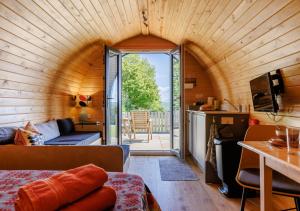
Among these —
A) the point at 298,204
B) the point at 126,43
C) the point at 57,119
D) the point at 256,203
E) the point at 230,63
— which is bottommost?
the point at 256,203

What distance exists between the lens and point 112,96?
4730 mm

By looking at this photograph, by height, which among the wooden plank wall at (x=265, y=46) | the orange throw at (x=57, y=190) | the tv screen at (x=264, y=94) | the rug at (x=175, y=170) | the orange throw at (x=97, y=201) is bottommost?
the rug at (x=175, y=170)

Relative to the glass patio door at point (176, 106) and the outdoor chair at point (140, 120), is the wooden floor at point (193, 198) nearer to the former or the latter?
the glass patio door at point (176, 106)

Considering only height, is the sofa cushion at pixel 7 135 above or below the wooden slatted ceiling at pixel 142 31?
below

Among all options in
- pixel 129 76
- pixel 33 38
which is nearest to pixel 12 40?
pixel 33 38

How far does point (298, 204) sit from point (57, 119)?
3.98 m

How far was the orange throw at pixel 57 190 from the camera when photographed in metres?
0.97

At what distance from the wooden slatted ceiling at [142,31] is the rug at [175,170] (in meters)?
1.35

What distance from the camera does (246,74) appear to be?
3158 millimetres

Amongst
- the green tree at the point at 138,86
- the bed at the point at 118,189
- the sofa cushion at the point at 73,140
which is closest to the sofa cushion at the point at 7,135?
the sofa cushion at the point at 73,140

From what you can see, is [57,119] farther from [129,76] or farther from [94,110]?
[129,76]

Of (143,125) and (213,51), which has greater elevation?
(213,51)

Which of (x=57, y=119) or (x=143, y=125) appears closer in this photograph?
(x=57, y=119)

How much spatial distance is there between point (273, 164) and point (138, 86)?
7.30 meters
